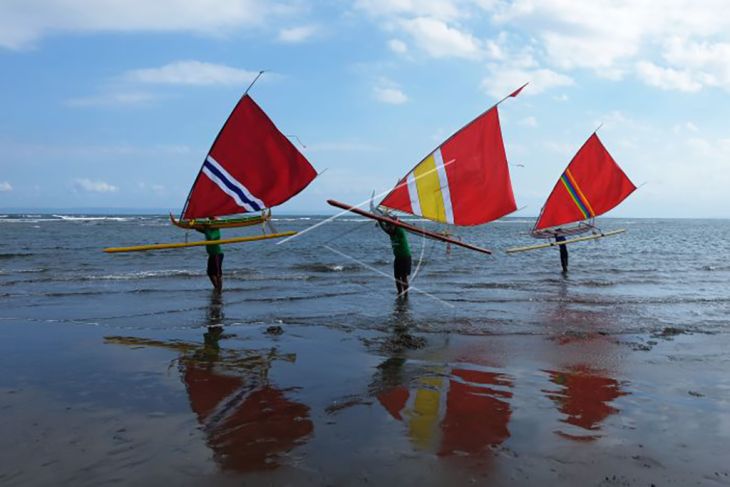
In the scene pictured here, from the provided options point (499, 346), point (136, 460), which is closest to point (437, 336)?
point (499, 346)

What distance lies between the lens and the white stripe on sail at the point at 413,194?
11141mm

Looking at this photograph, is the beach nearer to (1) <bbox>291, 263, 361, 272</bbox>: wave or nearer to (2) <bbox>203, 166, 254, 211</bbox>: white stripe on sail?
(2) <bbox>203, 166, 254, 211</bbox>: white stripe on sail

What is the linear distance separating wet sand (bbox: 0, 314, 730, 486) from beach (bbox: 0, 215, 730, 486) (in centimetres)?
2

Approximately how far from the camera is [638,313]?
507 inches

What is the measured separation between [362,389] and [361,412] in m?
0.82

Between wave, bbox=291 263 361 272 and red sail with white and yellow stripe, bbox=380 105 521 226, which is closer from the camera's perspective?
red sail with white and yellow stripe, bbox=380 105 521 226

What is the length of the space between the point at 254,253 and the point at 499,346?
884 inches

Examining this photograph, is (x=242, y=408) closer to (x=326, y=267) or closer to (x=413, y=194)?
(x=413, y=194)

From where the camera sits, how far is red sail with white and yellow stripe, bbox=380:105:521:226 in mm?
11219

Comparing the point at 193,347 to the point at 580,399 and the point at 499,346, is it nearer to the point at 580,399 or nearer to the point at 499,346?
the point at 499,346

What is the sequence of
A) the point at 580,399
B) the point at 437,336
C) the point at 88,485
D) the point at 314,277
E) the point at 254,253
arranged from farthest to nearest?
1. the point at 254,253
2. the point at 314,277
3. the point at 437,336
4. the point at 580,399
5. the point at 88,485

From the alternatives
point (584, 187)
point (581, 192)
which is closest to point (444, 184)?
point (581, 192)

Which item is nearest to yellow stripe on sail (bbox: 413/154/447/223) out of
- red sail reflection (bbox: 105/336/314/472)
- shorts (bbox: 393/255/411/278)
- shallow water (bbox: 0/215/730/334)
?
shallow water (bbox: 0/215/730/334)

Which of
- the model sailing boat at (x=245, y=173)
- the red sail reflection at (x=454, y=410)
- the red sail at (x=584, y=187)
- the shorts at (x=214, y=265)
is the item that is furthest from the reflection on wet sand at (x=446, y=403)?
the red sail at (x=584, y=187)
